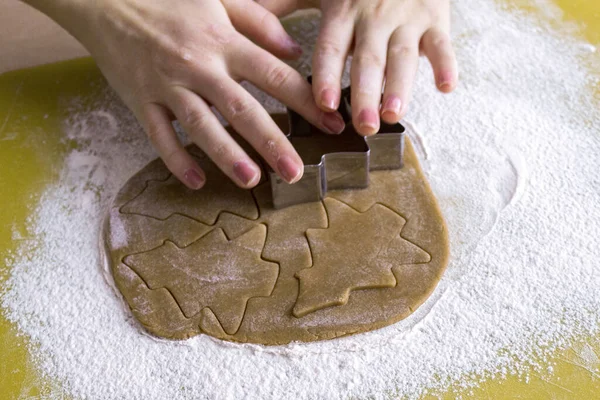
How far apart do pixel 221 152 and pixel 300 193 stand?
18 centimetres

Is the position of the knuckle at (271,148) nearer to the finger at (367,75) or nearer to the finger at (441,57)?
the finger at (367,75)

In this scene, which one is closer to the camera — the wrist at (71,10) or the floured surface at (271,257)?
the floured surface at (271,257)

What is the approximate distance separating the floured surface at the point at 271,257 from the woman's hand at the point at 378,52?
15 centimetres

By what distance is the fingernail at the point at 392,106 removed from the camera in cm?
106

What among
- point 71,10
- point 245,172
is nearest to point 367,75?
point 245,172

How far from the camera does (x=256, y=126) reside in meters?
1.08

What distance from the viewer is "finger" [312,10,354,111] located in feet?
3.53

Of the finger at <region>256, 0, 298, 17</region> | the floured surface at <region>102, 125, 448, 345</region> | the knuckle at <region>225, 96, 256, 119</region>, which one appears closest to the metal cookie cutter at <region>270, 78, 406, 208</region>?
the floured surface at <region>102, 125, 448, 345</region>

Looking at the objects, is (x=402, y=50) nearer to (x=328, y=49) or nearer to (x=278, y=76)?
(x=328, y=49)

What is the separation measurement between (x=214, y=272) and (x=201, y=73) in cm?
40

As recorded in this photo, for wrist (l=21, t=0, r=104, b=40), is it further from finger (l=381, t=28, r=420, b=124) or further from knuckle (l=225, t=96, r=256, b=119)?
finger (l=381, t=28, r=420, b=124)

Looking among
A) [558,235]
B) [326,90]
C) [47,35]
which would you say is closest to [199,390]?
[326,90]

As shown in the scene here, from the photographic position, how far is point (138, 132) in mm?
1357

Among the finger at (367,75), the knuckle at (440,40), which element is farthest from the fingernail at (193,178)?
the knuckle at (440,40)
